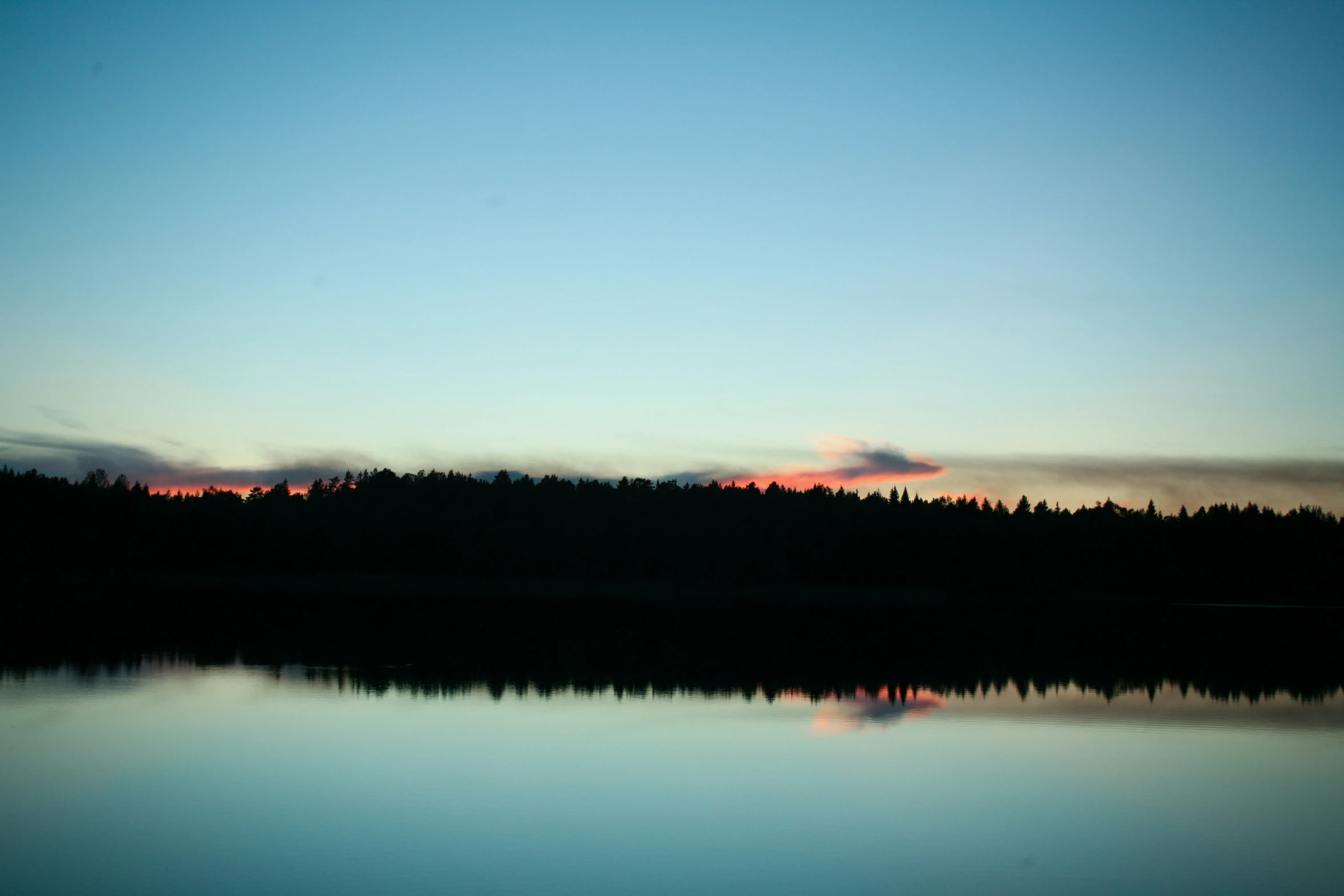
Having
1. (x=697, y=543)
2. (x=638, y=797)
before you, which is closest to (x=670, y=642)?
(x=638, y=797)

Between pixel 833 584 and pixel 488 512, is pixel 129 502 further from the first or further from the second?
pixel 833 584

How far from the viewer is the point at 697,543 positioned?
101250 millimetres

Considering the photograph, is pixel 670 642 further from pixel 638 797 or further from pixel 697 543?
pixel 697 543

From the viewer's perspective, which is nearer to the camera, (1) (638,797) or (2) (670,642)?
(1) (638,797)

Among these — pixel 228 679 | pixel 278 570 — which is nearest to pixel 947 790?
pixel 228 679

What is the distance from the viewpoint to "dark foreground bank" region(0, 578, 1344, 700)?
29781 mm

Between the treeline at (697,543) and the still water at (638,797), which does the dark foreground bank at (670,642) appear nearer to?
the still water at (638,797)

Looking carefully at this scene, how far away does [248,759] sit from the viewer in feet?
55.5

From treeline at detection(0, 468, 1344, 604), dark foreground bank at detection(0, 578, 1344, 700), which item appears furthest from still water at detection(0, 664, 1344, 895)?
treeline at detection(0, 468, 1344, 604)

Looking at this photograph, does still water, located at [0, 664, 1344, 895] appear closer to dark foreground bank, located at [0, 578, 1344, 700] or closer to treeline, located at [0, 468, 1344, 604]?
dark foreground bank, located at [0, 578, 1344, 700]

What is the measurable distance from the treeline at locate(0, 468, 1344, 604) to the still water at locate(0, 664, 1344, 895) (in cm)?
7403

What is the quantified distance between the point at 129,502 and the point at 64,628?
7002cm

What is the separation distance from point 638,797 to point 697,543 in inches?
3395

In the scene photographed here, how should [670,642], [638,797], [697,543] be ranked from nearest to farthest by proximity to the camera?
[638,797] → [670,642] → [697,543]
